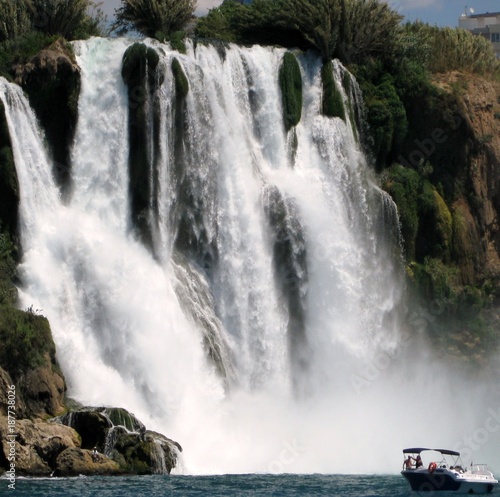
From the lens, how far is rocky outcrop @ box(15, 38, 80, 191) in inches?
2108

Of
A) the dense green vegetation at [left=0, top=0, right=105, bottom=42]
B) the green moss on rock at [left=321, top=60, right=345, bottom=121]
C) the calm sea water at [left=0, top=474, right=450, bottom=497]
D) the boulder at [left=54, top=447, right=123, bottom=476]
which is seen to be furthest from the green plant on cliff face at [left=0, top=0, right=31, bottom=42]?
the calm sea water at [left=0, top=474, right=450, bottom=497]

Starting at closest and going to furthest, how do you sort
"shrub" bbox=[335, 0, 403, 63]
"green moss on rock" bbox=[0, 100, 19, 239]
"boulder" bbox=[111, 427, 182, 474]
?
"boulder" bbox=[111, 427, 182, 474]
"green moss on rock" bbox=[0, 100, 19, 239]
"shrub" bbox=[335, 0, 403, 63]

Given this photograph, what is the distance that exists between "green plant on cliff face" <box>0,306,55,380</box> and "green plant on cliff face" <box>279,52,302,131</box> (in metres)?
15.8

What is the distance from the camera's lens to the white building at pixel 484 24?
139875mm

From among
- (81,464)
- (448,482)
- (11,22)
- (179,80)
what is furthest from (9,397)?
(11,22)

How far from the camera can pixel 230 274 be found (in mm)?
54625

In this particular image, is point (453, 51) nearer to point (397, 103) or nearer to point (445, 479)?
point (397, 103)

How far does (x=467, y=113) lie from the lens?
64.4m

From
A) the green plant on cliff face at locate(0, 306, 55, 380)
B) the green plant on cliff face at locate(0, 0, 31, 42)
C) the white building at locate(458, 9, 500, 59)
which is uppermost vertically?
the white building at locate(458, 9, 500, 59)

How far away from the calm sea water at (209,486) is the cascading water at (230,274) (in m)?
2.47

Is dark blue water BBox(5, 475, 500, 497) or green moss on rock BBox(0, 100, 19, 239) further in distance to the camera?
green moss on rock BBox(0, 100, 19, 239)

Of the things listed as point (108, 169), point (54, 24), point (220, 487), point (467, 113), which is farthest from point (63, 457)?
point (467, 113)

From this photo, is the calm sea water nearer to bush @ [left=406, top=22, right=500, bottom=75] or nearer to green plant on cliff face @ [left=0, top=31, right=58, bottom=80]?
green plant on cliff face @ [left=0, top=31, right=58, bottom=80]

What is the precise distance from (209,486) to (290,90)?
20580 mm
